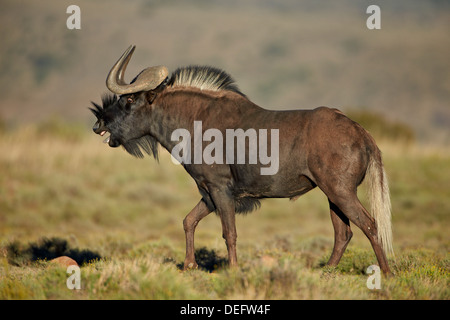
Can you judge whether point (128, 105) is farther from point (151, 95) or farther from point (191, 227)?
point (191, 227)

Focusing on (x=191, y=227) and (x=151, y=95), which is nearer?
(x=151, y=95)

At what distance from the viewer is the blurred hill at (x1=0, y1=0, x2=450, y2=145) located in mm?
70438

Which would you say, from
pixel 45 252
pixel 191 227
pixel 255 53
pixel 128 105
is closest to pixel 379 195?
pixel 191 227

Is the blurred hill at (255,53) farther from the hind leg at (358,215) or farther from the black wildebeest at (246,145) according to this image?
the hind leg at (358,215)

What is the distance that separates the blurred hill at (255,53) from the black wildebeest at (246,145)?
162 feet

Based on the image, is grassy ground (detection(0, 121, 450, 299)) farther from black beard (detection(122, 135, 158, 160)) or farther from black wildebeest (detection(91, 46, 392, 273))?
black beard (detection(122, 135, 158, 160))

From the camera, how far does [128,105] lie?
8992mm

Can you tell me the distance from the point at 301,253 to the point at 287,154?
3.99 metres

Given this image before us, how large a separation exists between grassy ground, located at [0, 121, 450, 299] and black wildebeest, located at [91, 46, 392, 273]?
838mm

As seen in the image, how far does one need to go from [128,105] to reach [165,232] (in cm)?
918

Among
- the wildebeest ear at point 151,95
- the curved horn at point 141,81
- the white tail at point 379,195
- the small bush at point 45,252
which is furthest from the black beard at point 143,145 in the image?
the white tail at point 379,195

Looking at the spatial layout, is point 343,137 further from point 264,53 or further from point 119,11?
point 119,11

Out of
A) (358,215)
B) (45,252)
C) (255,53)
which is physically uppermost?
(255,53)

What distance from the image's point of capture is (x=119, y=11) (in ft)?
354
